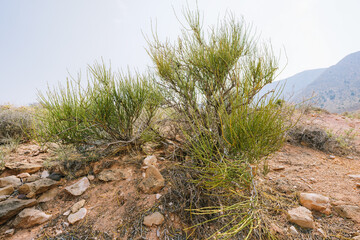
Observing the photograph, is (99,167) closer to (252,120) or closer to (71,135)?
(71,135)

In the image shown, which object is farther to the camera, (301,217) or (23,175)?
(23,175)

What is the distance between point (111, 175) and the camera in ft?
7.79

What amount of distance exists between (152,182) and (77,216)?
3.05 feet

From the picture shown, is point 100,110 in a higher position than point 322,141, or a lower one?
higher

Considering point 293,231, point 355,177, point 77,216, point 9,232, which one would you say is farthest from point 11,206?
point 355,177

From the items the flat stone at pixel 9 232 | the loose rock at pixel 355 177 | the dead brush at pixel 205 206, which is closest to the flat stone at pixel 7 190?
the flat stone at pixel 9 232

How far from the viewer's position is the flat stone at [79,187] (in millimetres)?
2143

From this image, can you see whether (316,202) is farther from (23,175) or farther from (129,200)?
(23,175)

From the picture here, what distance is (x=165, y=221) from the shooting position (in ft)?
5.64

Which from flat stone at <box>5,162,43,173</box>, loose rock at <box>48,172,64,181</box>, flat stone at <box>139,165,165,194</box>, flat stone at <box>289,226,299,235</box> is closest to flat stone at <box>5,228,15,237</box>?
loose rock at <box>48,172,64,181</box>

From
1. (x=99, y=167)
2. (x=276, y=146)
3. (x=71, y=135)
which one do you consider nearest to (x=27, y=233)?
(x=99, y=167)

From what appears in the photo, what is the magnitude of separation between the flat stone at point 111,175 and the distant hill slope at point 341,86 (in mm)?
63538

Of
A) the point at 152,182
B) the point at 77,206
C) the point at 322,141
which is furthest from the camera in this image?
the point at 322,141

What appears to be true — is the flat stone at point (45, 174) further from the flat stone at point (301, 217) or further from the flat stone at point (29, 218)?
the flat stone at point (301, 217)
